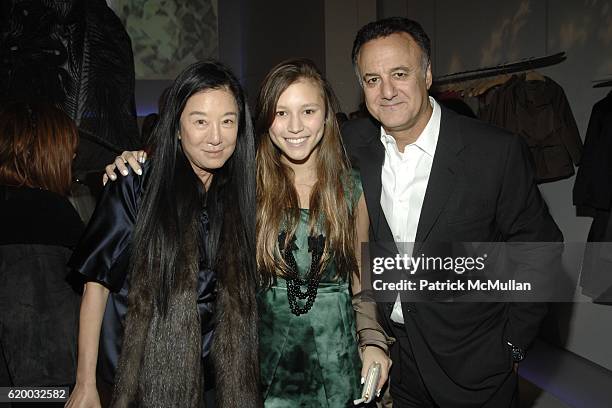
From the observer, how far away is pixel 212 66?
2.02 m

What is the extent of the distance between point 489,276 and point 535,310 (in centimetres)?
19

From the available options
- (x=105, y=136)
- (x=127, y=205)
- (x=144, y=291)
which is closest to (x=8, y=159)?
(x=105, y=136)

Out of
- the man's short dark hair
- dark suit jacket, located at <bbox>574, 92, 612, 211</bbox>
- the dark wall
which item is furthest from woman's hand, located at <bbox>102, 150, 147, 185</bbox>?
the dark wall

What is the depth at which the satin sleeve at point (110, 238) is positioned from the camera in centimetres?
195

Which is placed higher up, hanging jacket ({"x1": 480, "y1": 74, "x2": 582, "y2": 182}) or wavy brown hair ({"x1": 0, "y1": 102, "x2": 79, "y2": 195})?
hanging jacket ({"x1": 480, "y1": 74, "x2": 582, "y2": 182})

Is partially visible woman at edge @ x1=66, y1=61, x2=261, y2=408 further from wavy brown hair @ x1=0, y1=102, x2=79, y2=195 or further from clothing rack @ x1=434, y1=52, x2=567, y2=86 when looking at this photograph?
clothing rack @ x1=434, y1=52, x2=567, y2=86

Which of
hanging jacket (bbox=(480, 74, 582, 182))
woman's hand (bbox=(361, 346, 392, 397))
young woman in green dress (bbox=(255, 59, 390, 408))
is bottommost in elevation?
woman's hand (bbox=(361, 346, 392, 397))

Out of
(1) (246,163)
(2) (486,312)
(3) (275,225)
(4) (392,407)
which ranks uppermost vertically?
(1) (246,163)

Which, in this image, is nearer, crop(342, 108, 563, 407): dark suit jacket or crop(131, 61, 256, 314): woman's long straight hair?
crop(131, 61, 256, 314): woman's long straight hair

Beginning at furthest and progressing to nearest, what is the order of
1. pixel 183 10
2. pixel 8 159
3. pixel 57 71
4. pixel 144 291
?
pixel 183 10, pixel 8 159, pixel 57 71, pixel 144 291

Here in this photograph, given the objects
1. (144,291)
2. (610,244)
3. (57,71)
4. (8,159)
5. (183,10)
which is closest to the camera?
(144,291)

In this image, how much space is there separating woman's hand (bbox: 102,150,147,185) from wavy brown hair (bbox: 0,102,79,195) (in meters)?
0.33

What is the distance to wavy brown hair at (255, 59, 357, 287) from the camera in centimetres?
212

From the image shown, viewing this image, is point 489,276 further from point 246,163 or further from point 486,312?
point 246,163
